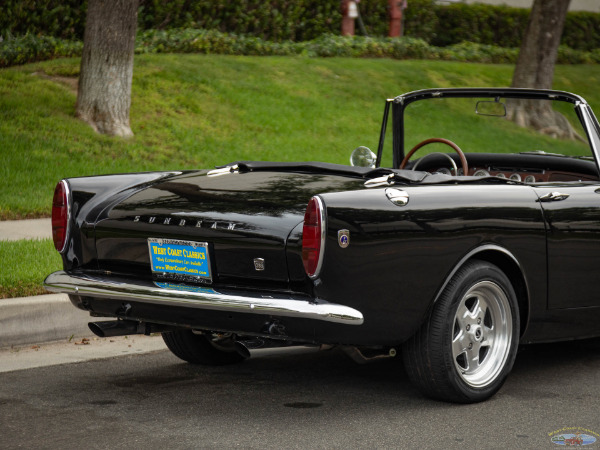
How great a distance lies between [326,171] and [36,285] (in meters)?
2.35

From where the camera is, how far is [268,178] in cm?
494

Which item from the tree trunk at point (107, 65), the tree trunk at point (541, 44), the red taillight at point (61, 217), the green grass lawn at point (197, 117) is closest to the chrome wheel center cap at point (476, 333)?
the red taillight at point (61, 217)

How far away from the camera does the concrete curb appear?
5.81 m

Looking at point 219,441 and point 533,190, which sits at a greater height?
point 533,190

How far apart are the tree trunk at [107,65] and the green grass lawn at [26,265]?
4.37 metres

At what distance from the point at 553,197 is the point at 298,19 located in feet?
51.6

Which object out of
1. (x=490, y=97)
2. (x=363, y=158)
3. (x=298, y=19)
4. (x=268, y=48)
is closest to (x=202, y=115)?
(x=268, y=48)

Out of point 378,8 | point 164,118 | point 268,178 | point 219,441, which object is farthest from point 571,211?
point 378,8

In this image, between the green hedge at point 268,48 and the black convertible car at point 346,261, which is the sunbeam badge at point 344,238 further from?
the green hedge at point 268,48

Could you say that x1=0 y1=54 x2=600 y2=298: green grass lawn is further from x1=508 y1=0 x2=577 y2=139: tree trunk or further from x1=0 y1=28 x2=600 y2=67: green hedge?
x1=508 y1=0 x2=577 y2=139: tree trunk

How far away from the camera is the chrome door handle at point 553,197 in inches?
193

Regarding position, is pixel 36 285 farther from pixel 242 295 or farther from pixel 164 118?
pixel 164 118

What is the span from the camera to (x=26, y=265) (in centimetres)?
695

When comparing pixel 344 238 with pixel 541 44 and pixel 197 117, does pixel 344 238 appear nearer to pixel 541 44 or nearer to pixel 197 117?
pixel 197 117
